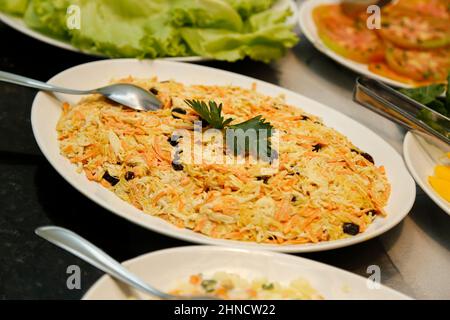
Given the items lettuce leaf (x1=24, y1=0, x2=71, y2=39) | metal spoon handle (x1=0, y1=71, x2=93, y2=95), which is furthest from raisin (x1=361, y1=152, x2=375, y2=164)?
lettuce leaf (x1=24, y1=0, x2=71, y2=39)

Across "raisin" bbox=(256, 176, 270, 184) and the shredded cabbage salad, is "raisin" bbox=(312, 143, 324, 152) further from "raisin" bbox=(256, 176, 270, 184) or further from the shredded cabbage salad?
"raisin" bbox=(256, 176, 270, 184)

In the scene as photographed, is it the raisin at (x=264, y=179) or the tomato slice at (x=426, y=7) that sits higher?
the tomato slice at (x=426, y=7)

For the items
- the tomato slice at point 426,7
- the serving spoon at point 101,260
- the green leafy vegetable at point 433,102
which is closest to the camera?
the serving spoon at point 101,260

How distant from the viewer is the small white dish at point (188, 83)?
1.51 metres

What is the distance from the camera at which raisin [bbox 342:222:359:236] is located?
5.21 feet

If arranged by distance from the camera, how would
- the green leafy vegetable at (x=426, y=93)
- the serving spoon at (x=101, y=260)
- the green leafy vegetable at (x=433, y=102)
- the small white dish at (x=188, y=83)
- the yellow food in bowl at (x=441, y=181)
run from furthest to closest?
the green leafy vegetable at (x=426, y=93) < the green leafy vegetable at (x=433, y=102) < the yellow food in bowl at (x=441, y=181) < the small white dish at (x=188, y=83) < the serving spoon at (x=101, y=260)

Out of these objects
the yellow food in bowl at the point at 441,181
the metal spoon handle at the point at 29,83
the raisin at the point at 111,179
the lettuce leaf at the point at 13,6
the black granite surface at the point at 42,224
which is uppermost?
the lettuce leaf at the point at 13,6

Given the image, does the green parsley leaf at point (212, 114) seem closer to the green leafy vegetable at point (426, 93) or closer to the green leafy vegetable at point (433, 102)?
the green leafy vegetable at point (433, 102)

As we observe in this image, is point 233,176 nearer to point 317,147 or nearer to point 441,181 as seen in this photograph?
point 317,147

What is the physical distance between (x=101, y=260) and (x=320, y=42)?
1936mm

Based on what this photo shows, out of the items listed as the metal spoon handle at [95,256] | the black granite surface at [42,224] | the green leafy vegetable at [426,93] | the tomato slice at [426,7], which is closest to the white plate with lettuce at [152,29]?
the black granite surface at [42,224]

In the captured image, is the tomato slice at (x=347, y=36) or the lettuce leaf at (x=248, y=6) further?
the tomato slice at (x=347, y=36)

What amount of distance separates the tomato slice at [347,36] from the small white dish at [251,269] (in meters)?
1.67
